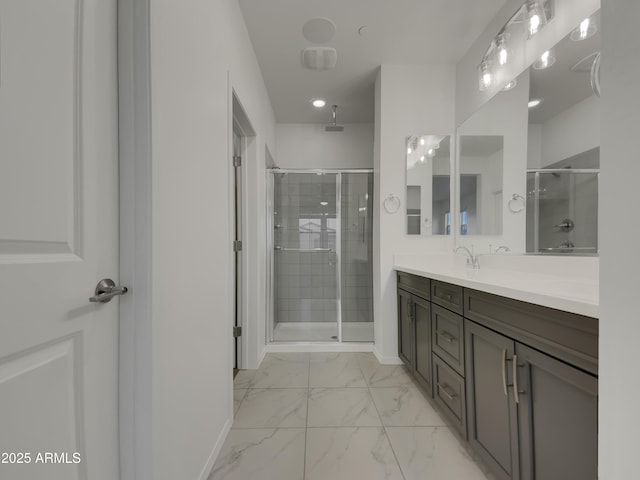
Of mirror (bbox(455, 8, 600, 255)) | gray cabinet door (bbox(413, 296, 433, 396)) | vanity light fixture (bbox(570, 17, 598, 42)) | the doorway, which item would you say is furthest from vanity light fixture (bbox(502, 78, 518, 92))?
the doorway

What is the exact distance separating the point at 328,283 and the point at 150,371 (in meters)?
2.56

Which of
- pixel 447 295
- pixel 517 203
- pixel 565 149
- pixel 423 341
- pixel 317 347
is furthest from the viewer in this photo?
pixel 317 347

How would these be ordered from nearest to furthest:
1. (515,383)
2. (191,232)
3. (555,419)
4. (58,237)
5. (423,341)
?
(58,237)
(555,419)
(515,383)
(191,232)
(423,341)

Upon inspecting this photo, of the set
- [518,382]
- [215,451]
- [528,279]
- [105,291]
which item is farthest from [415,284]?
[105,291]

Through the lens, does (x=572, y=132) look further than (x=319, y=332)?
No

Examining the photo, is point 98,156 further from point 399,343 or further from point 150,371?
point 399,343

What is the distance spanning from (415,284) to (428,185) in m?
1.01

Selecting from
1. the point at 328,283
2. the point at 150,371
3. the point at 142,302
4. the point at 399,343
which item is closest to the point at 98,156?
the point at 142,302

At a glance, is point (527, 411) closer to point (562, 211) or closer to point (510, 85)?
point (562, 211)

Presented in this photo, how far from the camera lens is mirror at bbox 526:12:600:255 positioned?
1.35 metres

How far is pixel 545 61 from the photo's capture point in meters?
1.61

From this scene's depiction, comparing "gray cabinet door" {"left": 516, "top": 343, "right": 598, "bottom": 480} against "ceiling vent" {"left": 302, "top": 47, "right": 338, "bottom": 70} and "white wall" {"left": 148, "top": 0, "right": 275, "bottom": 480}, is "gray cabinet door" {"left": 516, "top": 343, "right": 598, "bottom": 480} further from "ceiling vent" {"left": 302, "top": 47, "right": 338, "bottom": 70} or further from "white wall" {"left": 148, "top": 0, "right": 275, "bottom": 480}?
"ceiling vent" {"left": 302, "top": 47, "right": 338, "bottom": 70}

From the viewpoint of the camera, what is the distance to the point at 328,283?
11.0 ft

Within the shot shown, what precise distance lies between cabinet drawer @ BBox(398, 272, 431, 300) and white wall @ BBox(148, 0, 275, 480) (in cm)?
125
